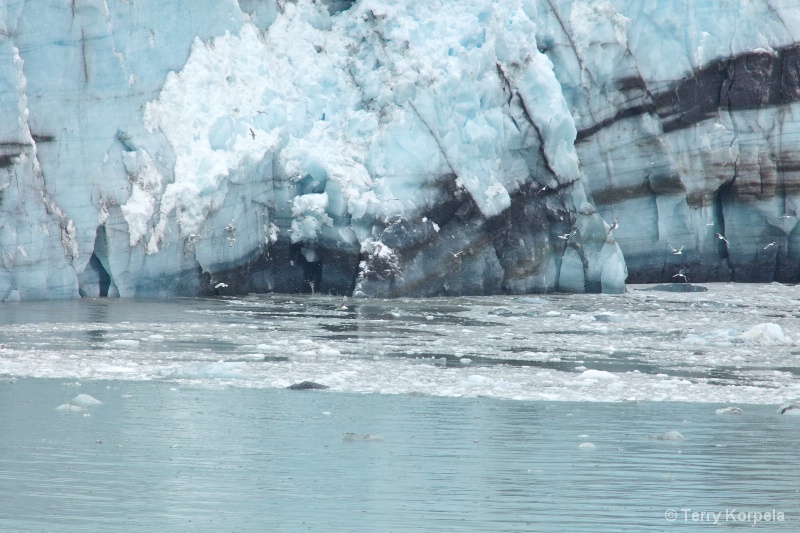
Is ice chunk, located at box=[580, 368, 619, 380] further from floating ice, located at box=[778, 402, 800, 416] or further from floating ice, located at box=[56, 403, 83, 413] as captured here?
floating ice, located at box=[56, 403, 83, 413]

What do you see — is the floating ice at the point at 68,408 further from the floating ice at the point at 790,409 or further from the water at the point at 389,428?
the floating ice at the point at 790,409

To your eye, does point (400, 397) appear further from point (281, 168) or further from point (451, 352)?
point (281, 168)

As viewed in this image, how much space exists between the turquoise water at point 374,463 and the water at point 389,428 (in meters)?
0.02

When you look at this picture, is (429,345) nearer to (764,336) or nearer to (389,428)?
(764,336)

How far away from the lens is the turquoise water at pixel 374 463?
154 inches

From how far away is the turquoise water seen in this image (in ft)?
12.8

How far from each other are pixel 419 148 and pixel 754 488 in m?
11.3

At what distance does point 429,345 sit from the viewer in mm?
9688

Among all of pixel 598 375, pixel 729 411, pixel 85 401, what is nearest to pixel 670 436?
pixel 729 411

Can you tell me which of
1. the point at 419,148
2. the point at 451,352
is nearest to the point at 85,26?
the point at 419,148

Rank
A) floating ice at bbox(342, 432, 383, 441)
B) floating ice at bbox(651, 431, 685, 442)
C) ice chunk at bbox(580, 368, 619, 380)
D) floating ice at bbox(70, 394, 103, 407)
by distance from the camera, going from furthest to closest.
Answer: ice chunk at bbox(580, 368, 619, 380), floating ice at bbox(70, 394, 103, 407), floating ice at bbox(651, 431, 685, 442), floating ice at bbox(342, 432, 383, 441)

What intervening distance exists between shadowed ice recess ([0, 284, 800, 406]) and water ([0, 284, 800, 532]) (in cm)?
4

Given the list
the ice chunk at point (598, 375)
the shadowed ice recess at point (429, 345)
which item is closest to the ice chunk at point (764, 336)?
the shadowed ice recess at point (429, 345)

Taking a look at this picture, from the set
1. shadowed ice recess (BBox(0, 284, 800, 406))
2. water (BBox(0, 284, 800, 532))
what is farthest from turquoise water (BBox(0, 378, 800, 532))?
shadowed ice recess (BBox(0, 284, 800, 406))
